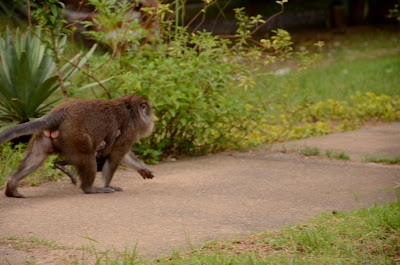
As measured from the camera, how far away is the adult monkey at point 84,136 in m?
4.81

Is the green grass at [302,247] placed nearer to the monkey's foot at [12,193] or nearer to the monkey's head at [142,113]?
the monkey's foot at [12,193]

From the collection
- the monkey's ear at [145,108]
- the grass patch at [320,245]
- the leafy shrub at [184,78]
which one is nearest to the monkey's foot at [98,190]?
the monkey's ear at [145,108]

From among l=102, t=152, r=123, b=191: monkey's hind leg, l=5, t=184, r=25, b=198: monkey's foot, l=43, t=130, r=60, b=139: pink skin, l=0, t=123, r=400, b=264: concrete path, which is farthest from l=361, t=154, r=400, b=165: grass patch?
l=5, t=184, r=25, b=198: monkey's foot

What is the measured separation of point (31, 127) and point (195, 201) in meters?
1.52

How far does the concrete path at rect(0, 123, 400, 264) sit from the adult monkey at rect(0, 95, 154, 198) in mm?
230

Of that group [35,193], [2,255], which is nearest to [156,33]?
[35,193]

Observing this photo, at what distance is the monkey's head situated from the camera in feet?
17.6

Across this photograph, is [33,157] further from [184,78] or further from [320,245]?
[320,245]

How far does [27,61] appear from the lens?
6.29 m

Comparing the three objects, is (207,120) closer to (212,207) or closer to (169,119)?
(169,119)

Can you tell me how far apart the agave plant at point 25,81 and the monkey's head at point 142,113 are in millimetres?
1172

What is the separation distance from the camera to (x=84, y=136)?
4.84 meters

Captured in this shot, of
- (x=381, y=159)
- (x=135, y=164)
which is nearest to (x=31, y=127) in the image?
(x=135, y=164)

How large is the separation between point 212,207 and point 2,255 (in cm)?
172
